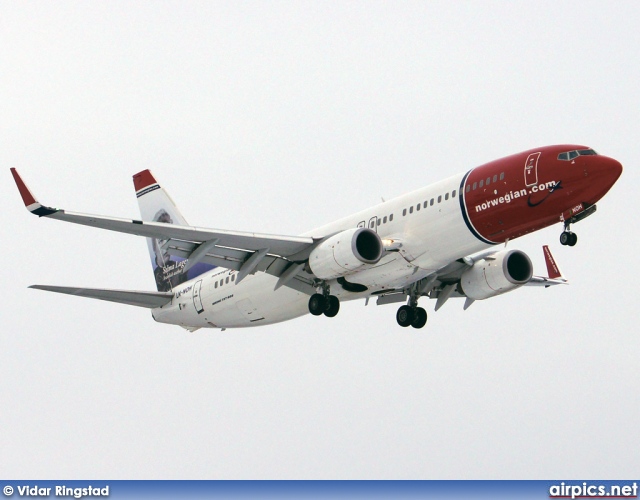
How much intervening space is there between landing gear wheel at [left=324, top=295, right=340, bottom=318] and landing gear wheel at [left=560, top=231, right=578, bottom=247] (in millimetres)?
9611

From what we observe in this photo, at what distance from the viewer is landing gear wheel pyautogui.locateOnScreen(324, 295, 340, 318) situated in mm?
43812

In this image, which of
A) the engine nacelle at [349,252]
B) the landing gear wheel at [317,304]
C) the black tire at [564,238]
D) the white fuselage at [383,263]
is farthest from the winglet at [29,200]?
the black tire at [564,238]

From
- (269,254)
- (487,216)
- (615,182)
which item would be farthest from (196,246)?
(615,182)

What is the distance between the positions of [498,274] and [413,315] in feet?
14.2

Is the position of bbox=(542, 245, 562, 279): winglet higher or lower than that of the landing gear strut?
higher

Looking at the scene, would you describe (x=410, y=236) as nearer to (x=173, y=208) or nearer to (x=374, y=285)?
(x=374, y=285)

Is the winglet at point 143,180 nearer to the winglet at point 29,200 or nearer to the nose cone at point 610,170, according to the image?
the winglet at point 29,200

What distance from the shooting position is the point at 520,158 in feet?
132

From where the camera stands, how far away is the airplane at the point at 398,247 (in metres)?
39.2

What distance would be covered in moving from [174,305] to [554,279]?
17722 mm

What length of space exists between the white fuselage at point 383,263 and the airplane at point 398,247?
0.05 metres

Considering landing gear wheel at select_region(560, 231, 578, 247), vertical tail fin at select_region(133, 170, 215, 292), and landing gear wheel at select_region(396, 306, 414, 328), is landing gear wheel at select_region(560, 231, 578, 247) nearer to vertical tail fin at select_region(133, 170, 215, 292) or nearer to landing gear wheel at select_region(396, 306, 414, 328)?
landing gear wheel at select_region(396, 306, 414, 328)

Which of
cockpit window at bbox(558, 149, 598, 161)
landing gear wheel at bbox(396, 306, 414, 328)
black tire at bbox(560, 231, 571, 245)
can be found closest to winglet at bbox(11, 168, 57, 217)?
landing gear wheel at bbox(396, 306, 414, 328)

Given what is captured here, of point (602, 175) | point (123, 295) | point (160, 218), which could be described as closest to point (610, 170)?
point (602, 175)
